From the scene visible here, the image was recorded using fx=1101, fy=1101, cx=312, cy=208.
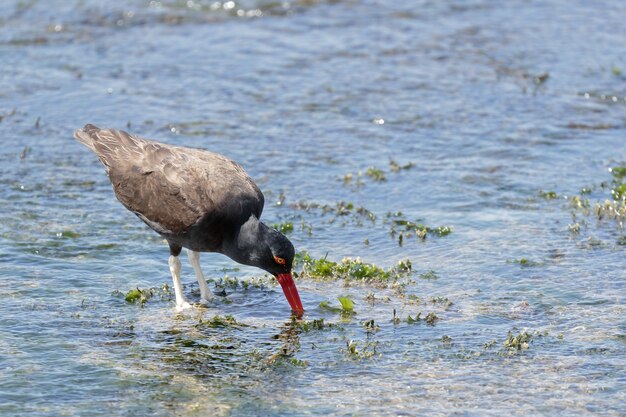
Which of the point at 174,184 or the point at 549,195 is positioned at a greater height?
the point at 174,184

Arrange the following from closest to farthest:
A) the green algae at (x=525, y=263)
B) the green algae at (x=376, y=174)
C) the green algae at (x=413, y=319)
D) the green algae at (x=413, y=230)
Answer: the green algae at (x=413, y=319), the green algae at (x=525, y=263), the green algae at (x=413, y=230), the green algae at (x=376, y=174)

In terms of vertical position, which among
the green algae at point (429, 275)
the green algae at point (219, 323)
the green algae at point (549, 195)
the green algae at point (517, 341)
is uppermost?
the green algae at point (549, 195)

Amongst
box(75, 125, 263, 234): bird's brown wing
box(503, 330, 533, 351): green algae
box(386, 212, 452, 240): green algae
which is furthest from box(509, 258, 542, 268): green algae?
box(75, 125, 263, 234): bird's brown wing

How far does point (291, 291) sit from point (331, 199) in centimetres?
255

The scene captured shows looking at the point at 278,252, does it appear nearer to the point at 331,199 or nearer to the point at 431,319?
the point at 431,319

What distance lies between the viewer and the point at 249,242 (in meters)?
7.81

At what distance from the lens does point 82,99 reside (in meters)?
13.0

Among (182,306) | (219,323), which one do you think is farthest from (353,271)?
(182,306)

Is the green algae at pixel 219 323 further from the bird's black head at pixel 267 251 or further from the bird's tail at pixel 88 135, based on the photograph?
the bird's tail at pixel 88 135

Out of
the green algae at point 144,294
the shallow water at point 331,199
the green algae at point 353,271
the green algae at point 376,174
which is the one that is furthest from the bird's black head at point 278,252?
the green algae at point 376,174

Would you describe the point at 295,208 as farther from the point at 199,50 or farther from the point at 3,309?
the point at 199,50

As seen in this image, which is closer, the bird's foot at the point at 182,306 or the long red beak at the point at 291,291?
the long red beak at the point at 291,291

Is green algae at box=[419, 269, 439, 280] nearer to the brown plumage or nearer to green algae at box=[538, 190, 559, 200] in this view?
the brown plumage

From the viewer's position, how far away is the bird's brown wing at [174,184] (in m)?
7.97
